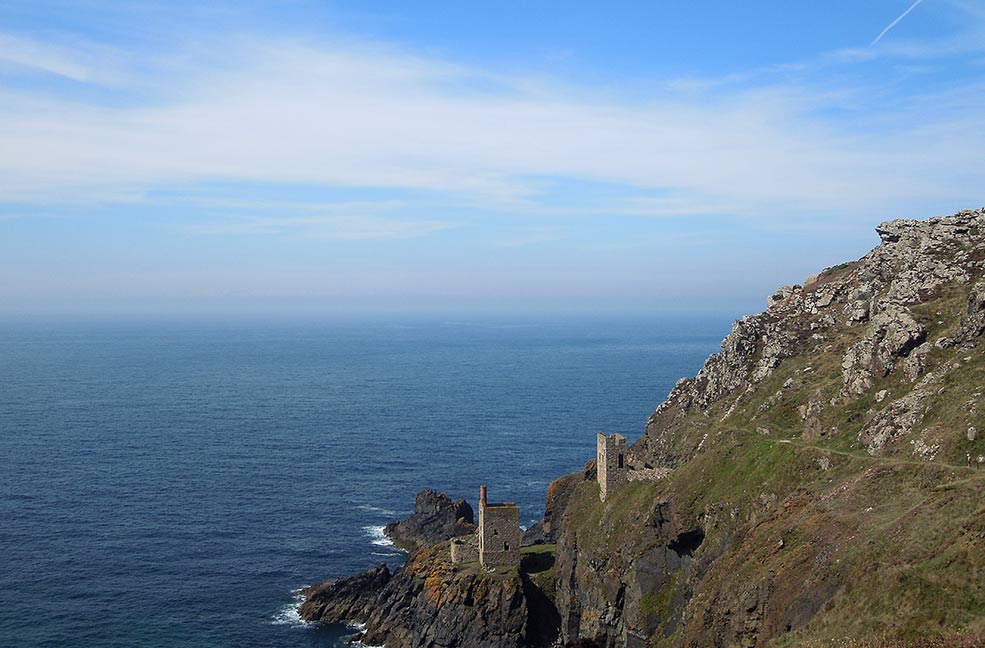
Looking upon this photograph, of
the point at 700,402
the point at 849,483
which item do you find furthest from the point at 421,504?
the point at 849,483

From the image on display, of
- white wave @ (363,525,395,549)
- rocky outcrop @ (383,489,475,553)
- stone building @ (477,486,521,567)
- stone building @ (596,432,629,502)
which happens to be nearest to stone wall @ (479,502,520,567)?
stone building @ (477,486,521,567)

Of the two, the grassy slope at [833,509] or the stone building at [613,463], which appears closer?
the grassy slope at [833,509]

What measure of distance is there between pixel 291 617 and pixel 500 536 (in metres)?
24.0

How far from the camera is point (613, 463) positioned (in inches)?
3398

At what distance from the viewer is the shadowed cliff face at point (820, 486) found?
47844 mm

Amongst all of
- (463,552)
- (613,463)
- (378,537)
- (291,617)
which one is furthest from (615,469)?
(378,537)

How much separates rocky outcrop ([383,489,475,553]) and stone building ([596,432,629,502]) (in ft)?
82.5

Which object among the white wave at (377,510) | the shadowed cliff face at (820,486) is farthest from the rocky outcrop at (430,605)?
the white wave at (377,510)

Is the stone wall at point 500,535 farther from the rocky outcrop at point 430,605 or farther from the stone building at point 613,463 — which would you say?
A: the stone building at point 613,463

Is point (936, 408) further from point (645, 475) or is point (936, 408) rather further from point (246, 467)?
point (246, 467)

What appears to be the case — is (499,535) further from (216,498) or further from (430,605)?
(216,498)

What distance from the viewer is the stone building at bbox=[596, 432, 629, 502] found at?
85938 mm

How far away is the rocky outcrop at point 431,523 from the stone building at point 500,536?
20.8 m

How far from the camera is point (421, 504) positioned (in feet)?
365
